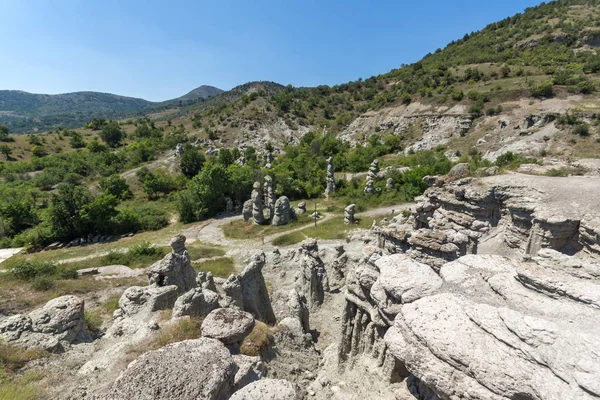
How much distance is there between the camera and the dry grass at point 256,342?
28.0 ft

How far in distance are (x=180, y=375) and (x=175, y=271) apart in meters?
10.4

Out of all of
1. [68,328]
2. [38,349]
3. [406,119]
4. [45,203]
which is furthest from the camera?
[406,119]

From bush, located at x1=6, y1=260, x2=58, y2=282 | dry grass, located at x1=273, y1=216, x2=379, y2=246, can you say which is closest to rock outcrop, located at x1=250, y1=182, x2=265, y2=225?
dry grass, located at x1=273, y1=216, x2=379, y2=246

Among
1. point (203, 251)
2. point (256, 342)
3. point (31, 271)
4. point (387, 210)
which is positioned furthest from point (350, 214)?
point (31, 271)

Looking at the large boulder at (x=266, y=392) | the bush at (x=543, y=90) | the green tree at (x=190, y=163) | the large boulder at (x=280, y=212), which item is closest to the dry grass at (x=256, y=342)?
the large boulder at (x=266, y=392)

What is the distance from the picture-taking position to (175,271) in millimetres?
14773

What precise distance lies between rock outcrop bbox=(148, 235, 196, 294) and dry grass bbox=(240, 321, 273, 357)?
7.12m

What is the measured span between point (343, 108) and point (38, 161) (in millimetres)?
97646

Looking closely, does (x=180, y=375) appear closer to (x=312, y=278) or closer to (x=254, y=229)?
(x=312, y=278)

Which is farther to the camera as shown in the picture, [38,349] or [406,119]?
[406,119]

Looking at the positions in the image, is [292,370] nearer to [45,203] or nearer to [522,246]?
[522,246]

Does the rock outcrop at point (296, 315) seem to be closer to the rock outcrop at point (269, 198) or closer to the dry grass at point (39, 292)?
the dry grass at point (39, 292)

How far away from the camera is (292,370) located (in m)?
9.34

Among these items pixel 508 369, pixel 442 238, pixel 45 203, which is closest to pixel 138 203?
pixel 45 203
